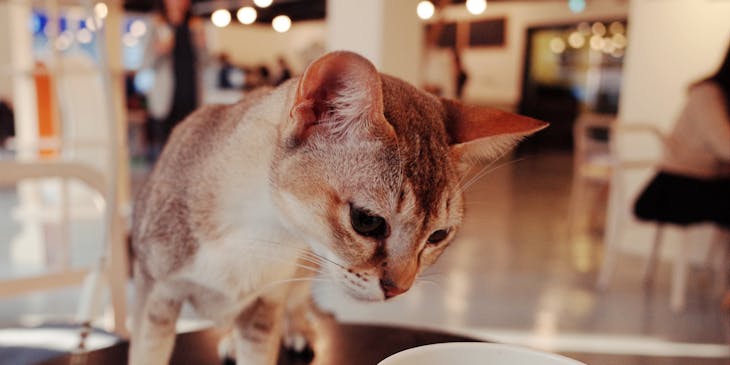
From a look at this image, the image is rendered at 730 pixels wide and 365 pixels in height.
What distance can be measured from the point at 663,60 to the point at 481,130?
3.15m

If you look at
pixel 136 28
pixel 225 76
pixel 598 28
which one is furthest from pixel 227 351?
pixel 136 28

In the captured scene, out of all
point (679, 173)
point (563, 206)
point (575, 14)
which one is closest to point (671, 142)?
point (679, 173)

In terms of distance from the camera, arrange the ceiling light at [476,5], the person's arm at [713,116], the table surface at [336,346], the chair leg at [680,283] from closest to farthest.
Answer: the table surface at [336,346] < the ceiling light at [476,5] < the person's arm at [713,116] < the chair leg at [680,283]

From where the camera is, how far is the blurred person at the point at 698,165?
217cm

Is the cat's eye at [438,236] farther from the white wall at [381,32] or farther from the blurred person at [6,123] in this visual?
the blurred person at [6,123]

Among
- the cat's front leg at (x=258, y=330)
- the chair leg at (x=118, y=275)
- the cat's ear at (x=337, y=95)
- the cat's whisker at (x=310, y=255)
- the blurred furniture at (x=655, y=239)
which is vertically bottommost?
the blurred furniture at (x=655, y=239)

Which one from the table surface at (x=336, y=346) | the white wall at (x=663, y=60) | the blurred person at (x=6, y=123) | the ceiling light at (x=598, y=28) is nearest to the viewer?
the table surface at (x=336, y=346)

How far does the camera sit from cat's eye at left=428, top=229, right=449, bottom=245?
0.49 m

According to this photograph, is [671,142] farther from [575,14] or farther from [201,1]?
[201,1]

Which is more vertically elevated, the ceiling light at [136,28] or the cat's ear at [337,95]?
the ceiling light at [136,28]

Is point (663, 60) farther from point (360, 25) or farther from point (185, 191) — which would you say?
point (185, 191)

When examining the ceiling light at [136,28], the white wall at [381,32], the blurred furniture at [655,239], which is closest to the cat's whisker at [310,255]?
the white wall at [381,32]

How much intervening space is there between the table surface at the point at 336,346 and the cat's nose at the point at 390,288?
15 centimetres

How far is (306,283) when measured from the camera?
1.92 feet
